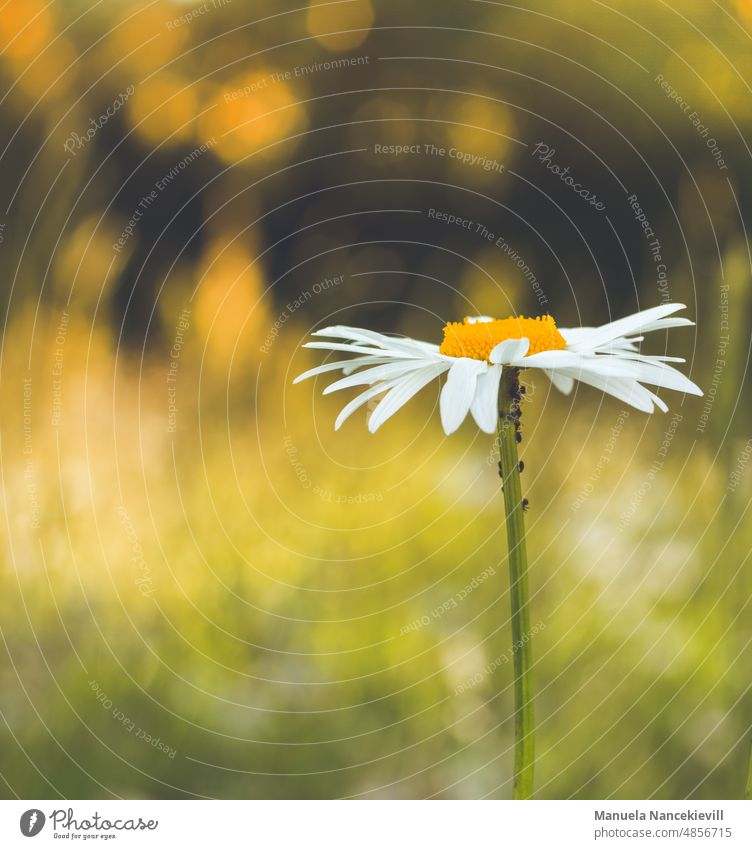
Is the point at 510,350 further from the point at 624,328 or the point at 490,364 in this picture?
the point at 624,328

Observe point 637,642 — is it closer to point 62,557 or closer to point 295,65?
point 62,557

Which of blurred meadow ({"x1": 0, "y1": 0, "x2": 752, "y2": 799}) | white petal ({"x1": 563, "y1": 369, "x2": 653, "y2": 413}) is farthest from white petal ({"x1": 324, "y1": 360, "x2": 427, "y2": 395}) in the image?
blurred meadow ({"x1": 0, "y1": 0, "x2": 752, "y2": 799})

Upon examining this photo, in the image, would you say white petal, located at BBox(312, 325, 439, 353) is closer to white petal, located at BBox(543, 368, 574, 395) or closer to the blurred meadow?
white petal, located at BBox(543, 368, 574, 395)

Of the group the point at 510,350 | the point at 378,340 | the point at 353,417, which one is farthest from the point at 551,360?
the point at 353,417

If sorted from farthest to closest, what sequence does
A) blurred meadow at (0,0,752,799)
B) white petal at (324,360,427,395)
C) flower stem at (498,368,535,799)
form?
blurred meadow at (0,0,752,799) < white petal at (324,360,427,395) < flower stem at (498,368,535,799)

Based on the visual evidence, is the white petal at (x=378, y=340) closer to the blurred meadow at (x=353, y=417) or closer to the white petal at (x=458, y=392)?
the white petal at (x=458, y=392)
